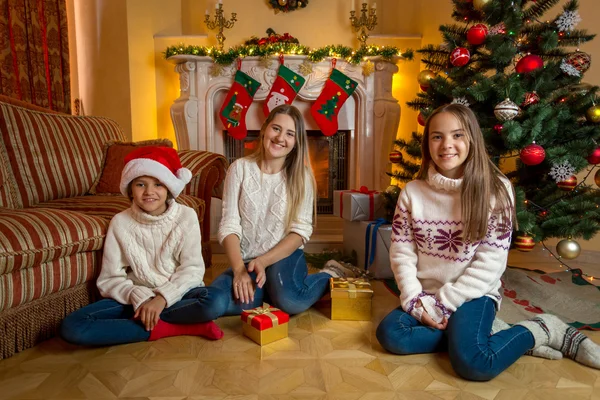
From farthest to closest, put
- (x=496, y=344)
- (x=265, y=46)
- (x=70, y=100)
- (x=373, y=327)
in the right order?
(x=70, y=100), (x=265, y=46), (x=373, y=327), (x=496, y=344)

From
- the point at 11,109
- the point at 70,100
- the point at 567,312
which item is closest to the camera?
the point at 567,312

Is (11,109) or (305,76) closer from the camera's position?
(11,109)

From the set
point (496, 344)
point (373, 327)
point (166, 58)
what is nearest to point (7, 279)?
point (373, 327)

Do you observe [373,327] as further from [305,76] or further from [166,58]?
[166,58]

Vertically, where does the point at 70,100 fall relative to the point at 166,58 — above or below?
below

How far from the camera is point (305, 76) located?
324 centimetres

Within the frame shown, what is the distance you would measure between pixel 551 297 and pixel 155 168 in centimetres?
168

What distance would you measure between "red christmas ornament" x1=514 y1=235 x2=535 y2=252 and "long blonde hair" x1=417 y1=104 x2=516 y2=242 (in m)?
0.41

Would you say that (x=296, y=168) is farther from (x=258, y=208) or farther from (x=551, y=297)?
(x=551, y=297)

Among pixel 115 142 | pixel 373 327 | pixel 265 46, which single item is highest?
pixel 265 46

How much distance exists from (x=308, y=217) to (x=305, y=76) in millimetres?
1853

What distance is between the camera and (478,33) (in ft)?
5.91

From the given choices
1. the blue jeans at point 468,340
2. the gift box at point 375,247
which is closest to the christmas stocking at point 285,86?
the gift box at point 375,247

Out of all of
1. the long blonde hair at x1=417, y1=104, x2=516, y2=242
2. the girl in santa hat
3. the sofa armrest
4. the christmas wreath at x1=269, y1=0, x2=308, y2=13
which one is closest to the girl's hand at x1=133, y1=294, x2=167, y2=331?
the girl in santa hat
